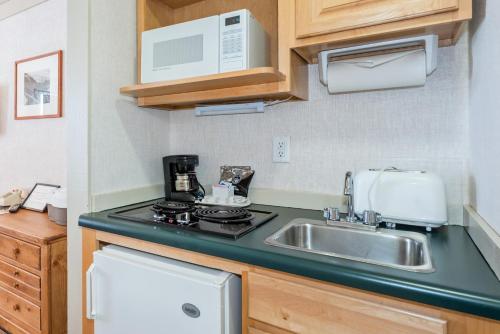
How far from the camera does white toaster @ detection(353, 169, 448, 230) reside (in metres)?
1.00

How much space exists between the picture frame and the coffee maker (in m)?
0.95

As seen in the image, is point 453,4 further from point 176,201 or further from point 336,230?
point 176,201

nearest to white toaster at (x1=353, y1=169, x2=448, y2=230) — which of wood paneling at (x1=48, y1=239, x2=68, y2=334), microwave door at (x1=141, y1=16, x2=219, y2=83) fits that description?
microwave door at (x1=141, y1=16, x2=219, y2=83)

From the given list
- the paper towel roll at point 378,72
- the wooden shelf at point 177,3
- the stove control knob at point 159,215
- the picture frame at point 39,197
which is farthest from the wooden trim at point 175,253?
the wooden shelf at point 177,3

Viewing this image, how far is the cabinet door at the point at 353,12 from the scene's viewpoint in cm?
87

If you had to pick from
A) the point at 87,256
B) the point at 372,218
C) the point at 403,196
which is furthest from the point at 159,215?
the point at 403,196

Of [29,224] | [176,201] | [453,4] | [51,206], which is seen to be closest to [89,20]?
[176,201]

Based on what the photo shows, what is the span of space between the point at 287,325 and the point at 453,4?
3.37 ft

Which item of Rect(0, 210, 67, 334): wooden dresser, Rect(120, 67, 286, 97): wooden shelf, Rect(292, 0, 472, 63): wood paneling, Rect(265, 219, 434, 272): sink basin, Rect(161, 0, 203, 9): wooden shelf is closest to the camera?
Rect(292, 0, 472, 63): wood paneling

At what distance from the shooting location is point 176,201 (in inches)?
60.7

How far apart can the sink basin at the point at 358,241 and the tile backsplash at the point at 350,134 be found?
0.26 metres

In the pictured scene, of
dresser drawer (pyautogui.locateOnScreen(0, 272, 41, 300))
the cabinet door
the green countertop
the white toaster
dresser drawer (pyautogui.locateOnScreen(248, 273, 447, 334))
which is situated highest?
the cabinet door

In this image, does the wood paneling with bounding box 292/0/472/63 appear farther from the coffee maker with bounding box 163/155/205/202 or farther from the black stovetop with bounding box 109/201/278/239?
the coffee maker with bounding box 163/155/205/202

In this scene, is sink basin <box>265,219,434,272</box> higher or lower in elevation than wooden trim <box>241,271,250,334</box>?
higher
